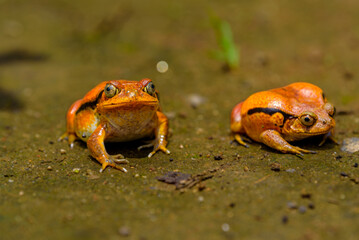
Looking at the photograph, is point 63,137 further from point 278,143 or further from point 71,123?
point 278,143

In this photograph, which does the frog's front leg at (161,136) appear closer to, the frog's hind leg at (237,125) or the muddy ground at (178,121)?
the muddy ground at (178,121)

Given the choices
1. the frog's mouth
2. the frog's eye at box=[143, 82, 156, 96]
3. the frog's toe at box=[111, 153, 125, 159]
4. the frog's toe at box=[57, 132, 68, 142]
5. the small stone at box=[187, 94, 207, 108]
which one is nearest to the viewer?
the frog's mouth

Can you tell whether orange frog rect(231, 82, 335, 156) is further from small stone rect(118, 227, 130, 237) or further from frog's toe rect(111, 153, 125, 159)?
small stone rect(118, 227, 130, 237)

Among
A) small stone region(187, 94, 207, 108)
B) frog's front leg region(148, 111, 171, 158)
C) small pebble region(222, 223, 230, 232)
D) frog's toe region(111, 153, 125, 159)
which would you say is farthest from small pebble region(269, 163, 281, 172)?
small stone region(187, 94, 207, 108)

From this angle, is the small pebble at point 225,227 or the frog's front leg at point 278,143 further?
the frog's front leg at point 278,143

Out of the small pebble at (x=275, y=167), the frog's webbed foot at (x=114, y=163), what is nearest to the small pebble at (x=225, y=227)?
the small pebble at (x=275, y=167)

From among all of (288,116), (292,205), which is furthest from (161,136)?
(292,205)
